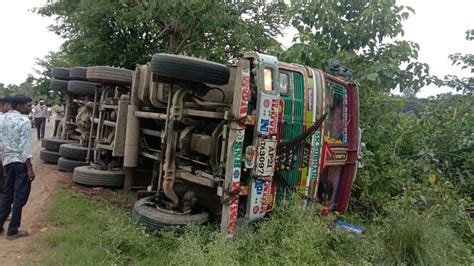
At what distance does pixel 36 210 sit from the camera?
5.15m

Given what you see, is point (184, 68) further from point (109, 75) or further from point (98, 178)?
point (98, 178)

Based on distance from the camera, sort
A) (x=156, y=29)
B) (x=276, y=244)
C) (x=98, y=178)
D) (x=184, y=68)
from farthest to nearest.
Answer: (x=156, y=29) → (x=98, y=178) → (x=184, y=68) → (x=276, y=244)

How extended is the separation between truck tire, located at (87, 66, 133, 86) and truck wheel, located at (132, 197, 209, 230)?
2568mm

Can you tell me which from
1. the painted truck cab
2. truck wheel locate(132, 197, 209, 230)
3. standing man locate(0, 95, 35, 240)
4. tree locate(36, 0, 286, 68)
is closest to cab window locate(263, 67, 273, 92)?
the painted truck cab

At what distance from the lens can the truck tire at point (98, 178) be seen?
6168 mm

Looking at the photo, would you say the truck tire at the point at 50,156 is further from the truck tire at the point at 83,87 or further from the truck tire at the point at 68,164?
the truck tire at the point at 83,87

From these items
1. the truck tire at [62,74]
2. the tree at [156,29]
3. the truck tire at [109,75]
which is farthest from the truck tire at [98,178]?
the tree at [156,29]

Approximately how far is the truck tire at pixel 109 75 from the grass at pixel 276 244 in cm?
269

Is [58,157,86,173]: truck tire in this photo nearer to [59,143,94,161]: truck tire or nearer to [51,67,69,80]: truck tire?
[59,143,94,161]: truck tire

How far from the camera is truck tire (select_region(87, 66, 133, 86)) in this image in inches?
250

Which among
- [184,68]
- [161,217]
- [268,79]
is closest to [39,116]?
[161,217]

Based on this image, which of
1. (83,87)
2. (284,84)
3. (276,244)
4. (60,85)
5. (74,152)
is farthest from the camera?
(60,85)

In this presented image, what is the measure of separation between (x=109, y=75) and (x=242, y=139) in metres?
3.28

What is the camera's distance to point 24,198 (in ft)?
14.1
